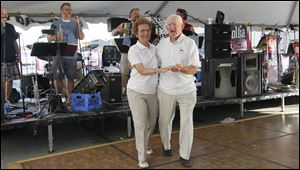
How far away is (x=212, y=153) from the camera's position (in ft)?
13.0

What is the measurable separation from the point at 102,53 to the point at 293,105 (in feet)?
14.8

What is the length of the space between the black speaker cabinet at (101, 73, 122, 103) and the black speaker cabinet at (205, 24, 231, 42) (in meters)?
1.65

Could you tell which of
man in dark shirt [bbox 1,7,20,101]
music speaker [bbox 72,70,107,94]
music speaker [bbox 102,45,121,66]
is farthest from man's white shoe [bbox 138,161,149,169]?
music speaker [bbox 102,45,121,66]

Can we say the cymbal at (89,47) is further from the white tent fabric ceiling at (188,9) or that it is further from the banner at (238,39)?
the banner at (238,39)

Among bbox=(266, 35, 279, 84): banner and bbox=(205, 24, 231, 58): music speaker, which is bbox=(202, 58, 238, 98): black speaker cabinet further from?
bbox=(266, 35, 279, 84): banner

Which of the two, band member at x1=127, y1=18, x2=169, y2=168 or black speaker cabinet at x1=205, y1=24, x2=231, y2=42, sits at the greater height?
black speaker cabinet at x1=205, y1=24, x2=231, y2=42

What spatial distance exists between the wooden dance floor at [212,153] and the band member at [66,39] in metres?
1.34

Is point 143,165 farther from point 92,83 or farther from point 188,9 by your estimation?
point 188,9

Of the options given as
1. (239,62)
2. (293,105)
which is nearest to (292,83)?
(293,105)

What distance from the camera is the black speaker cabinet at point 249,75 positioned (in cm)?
589

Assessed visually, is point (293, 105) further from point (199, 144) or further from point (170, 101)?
point (170, 101)

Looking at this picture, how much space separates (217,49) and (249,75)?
2.59ft

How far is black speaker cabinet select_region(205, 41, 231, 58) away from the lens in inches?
224

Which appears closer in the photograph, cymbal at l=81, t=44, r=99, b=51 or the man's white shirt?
the man's white shirt
